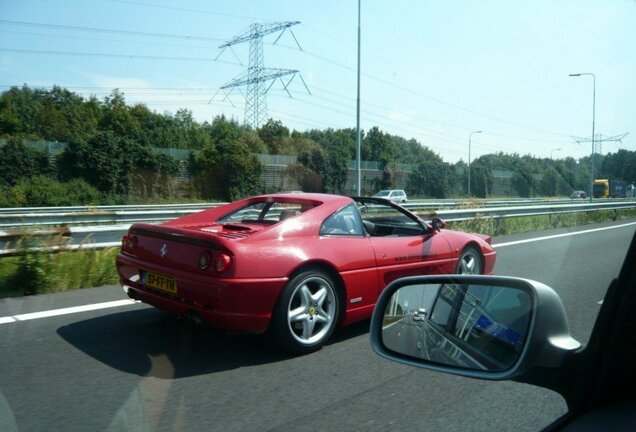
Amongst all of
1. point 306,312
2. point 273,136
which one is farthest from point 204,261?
point 273,136

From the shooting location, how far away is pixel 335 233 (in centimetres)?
509

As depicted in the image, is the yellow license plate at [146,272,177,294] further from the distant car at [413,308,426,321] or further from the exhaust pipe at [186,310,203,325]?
the distant car at [413,308,426,321]

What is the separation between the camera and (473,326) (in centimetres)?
193

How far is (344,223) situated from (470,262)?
2084 millimetres

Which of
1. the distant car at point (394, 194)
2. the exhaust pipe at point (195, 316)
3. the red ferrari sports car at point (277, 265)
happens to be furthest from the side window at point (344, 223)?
the distant car at point (394, 194)

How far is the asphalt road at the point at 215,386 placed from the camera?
10.9ft

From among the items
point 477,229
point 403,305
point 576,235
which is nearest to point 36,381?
point 403,305

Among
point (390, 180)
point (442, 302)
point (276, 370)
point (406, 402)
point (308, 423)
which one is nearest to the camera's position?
point (442, 302)

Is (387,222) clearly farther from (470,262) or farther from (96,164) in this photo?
(96,164)

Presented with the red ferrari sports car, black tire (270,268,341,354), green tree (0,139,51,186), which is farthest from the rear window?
green tree (0,139,51,186)

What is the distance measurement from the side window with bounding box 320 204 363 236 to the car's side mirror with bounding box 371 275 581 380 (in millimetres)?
2548

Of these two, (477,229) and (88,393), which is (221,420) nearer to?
(88,393)

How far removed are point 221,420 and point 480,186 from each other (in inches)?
1781

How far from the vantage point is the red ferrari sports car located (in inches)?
169
